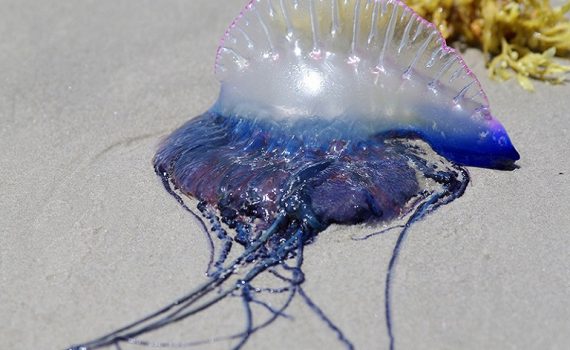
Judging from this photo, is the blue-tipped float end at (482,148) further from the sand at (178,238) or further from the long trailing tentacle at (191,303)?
the long trailing tentacle at (191,303)

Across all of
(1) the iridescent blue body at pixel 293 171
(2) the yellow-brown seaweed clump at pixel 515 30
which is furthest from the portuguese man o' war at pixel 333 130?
(2) the yellow-brown seaweed clump at pixel 515 30

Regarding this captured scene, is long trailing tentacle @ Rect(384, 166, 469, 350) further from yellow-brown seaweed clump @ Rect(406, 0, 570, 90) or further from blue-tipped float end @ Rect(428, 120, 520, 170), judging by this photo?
yellow-brown seaweed clump @ Rect(406, 0, 570, 90)

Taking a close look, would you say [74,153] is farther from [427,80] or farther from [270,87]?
[427,80]

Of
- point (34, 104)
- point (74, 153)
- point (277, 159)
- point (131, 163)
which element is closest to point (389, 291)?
point (277, 159)

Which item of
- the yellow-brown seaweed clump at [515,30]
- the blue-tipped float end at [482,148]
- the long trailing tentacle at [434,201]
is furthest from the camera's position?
the yellow-brown seaweed clump at [515,30]

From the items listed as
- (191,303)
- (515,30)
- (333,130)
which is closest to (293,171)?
(333,130)

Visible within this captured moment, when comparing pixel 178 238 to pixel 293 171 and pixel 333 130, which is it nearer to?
pixel 293 171

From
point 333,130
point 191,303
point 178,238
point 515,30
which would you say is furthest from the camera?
point 515,30

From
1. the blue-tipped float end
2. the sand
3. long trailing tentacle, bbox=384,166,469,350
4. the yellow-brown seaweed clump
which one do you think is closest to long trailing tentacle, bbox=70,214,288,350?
the sand
